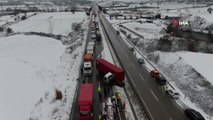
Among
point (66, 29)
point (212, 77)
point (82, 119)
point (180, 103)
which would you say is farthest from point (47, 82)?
point (66, 29)

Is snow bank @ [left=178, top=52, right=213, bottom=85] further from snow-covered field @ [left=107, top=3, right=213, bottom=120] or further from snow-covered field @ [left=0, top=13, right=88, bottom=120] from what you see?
snow-covered field @ [left=0, top=13, right=88, bottom=120]

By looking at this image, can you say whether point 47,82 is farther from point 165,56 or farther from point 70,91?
point 165,56

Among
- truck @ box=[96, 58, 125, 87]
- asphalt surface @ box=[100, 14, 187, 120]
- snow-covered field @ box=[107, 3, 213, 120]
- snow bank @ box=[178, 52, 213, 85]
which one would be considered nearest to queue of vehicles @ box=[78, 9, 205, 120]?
truck @ box=[96, 58, 125, 87]

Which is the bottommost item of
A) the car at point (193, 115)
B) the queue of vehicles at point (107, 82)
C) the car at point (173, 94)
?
the car at point (193, 115)

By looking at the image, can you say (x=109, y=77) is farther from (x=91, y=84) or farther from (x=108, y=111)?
(x=108, y=111)

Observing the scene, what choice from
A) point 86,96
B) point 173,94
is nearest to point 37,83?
point 86,96

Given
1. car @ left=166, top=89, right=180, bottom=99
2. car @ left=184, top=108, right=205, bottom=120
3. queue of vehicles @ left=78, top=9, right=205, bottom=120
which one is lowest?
car @ left=184, top=108, right=205, bottom=120

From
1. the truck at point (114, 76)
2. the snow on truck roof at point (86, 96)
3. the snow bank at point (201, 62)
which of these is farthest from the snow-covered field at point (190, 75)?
the snow on truck roof at point (86, 96)

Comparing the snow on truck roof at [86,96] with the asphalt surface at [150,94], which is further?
the asphalt surface at [150,94]

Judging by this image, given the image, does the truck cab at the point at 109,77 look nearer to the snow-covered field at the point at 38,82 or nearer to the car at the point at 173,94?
the snow-covered field at the point at 38,82
